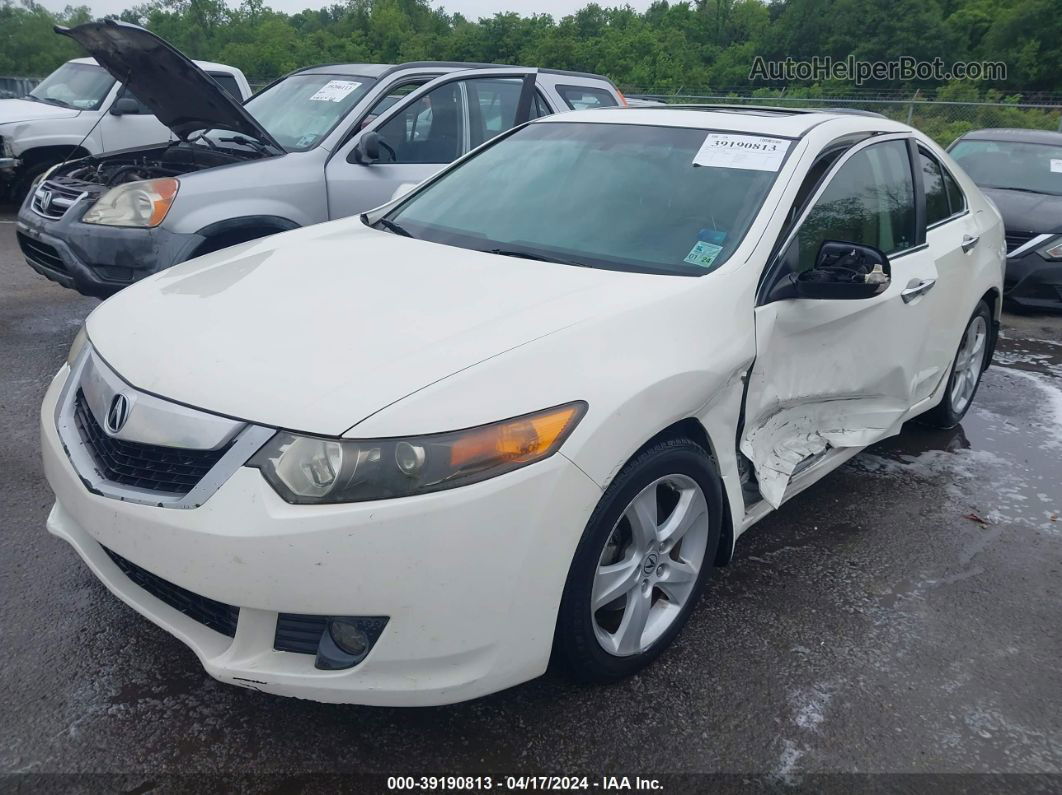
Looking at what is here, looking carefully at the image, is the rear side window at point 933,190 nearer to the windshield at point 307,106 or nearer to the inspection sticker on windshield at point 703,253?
the inspection sticker on windshield at point 703,253

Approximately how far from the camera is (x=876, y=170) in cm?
364

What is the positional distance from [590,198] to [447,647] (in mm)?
1832

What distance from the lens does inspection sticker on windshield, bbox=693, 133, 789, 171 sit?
123 inches

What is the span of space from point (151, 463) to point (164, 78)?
13.5ft

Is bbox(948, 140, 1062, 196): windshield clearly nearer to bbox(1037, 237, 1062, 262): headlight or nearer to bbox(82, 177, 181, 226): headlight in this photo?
bbox(1037, 237, 1062, 262): headlight

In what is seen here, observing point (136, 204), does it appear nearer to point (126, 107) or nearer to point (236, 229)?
point (236, 229)

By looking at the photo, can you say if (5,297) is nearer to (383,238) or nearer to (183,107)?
A: (183,107)

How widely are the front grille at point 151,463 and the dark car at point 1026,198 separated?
733 centimetres

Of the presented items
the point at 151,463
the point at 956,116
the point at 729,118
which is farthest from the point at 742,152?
the point at 956,116

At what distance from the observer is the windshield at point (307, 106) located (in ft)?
19.1

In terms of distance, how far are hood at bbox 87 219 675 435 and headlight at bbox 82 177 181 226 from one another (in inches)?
78.6

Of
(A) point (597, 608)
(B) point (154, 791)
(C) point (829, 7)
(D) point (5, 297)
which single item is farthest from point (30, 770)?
(C) point (829, 7)

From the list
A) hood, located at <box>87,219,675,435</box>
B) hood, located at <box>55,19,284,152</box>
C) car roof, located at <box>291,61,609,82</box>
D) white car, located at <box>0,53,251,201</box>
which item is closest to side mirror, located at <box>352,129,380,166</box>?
Result: hood, located at <box>55,19,284,152</box>

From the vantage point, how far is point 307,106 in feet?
20.1
